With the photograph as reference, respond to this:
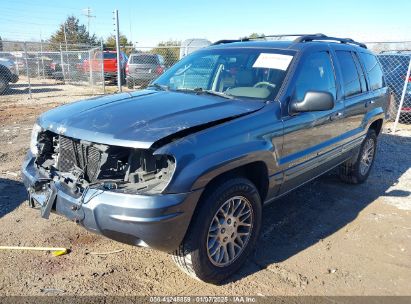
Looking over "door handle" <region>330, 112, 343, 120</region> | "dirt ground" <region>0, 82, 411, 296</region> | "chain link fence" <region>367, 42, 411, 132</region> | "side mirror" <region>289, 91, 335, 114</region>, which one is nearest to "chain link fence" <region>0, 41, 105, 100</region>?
"chain link fence" <region>367, 42, 411, 132</region>

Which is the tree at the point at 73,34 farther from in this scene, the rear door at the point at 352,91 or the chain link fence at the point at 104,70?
the rear door at the point at 352,91

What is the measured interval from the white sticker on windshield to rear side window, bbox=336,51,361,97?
1.11 metres

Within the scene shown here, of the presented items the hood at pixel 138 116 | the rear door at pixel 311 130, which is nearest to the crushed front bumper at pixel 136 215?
the hood at pixel 138 116

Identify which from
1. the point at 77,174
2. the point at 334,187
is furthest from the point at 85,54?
the point at 77,174

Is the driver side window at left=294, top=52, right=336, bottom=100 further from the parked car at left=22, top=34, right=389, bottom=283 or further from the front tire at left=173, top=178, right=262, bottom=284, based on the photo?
the front tire at left=173, top=178, right=262, bottom=284

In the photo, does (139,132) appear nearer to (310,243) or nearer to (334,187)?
(310,243)

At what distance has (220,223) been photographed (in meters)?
3.02

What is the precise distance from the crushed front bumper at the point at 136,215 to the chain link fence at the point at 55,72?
13.1 metres

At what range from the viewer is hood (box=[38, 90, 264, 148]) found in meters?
2.67

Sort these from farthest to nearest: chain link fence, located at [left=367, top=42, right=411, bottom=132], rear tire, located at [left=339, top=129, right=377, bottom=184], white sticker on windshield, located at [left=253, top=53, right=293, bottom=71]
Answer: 1. chain link fence, located at [left=367, top=42, right=411, bottom=132]
2. rear tire, located at [left=339, top=129, right=377, bottom=184]
3. white sticker on windshield, located at [left=253, top=53, right=293, bottom=71]

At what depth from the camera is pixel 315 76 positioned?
3.98m

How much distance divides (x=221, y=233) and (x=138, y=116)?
1133mm

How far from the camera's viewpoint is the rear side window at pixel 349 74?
15.0 ft

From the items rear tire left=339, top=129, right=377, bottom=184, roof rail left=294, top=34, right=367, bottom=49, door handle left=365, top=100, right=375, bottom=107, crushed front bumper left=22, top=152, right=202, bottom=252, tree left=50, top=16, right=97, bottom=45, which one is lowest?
rear tire left=339, top=129, right=377, bottom=184
